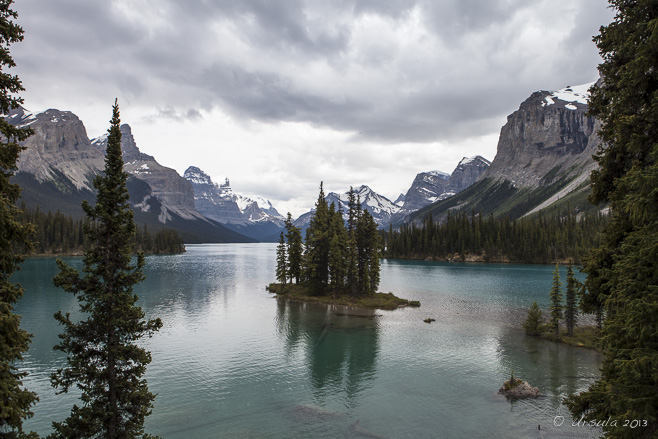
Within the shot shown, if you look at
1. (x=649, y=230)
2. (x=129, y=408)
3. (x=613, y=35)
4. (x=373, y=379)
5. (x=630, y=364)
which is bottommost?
(x=373, y=379)

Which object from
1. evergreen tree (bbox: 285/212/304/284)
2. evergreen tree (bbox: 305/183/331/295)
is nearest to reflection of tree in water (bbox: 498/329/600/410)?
evergreen tree (bbox: 305/183/331/295)

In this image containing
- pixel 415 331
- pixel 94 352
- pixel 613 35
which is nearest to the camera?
pixel 613 35

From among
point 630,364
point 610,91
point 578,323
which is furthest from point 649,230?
point 578,323

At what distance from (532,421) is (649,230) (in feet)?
70.5

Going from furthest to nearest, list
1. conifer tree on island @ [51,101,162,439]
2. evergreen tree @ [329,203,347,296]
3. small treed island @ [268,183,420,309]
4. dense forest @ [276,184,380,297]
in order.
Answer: dense forest @ [276,184,380,297] → small treed island @ [268,183,420,309] → evergreen tree @ [329,203,347,296] → conifer tree on island @ [51,101,162,439]

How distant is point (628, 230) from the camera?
15641 millimetres

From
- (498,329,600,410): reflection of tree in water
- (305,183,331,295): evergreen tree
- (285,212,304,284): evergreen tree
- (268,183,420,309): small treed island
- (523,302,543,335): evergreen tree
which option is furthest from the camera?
(285,212,304,284): evergreen tree

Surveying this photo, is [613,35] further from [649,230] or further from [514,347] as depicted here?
[514,347]

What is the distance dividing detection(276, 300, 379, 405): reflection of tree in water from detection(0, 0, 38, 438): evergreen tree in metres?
24.4

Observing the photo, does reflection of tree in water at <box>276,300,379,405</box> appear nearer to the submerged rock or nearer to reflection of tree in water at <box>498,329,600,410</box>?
the submerged rock

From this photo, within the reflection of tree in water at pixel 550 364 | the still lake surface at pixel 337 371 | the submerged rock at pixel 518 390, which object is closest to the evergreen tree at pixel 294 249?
the still lake surface at pixel 337 371

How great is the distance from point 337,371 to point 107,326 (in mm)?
26900

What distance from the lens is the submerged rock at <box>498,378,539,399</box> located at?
3269 cm

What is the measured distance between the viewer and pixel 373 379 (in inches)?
1494
